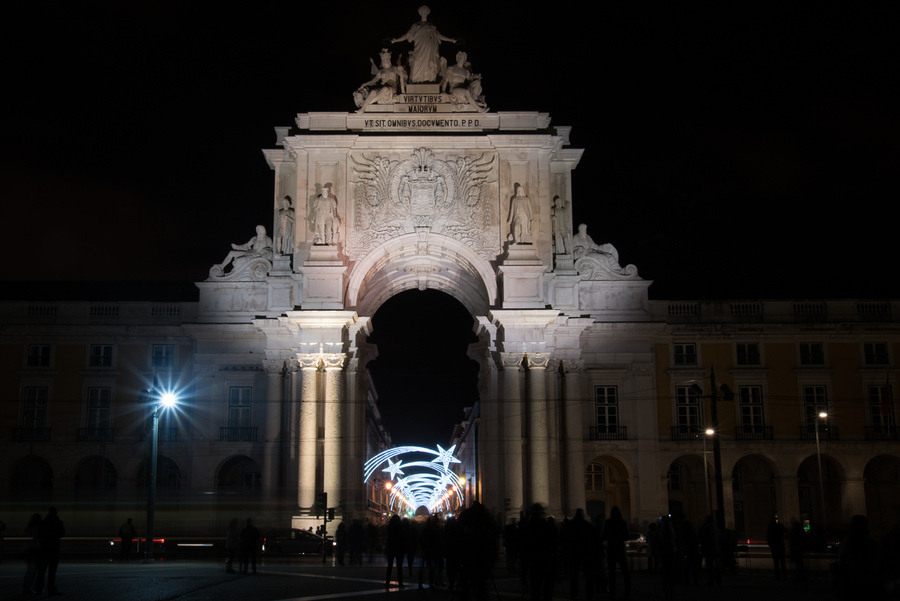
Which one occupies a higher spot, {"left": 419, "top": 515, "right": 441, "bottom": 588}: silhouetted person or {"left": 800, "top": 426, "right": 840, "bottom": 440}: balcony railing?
{"left": 800, "top": 426, "right": 840, "bottom": 440}: balcony railing

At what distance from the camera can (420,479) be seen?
80750 mm

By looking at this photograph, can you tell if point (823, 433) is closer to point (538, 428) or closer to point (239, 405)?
point (538, 428)

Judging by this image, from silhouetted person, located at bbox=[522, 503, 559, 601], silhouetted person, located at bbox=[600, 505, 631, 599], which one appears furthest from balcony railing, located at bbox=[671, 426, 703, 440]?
silhouetted person, located at bbox=[522, 503, 559, 601]

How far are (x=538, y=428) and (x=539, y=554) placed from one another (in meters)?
24.3

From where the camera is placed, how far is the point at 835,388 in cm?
4647

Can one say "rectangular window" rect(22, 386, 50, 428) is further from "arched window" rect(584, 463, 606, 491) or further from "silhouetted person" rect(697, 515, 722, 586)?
"silhouetted person" rect(697, 515, 722, 586)

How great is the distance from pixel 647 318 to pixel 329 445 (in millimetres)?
15590

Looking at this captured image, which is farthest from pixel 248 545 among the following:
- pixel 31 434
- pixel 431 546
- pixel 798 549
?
pixel 31 434

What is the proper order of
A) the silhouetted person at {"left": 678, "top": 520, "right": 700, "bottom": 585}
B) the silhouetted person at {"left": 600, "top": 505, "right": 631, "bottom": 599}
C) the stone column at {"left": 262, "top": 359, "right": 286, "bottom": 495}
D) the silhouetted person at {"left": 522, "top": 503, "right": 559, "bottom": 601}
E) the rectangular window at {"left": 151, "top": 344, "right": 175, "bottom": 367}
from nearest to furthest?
the silhouetted person at {"left": 522, "top": 503, "right": 559, "bottom": 601}
the silhouetted person at {"left": 600, "top": 505, "right": 631, "bottom": 599}
the silhouetted person at {"left": 678, "top": 520, "right": 700, "bottom": 585}
the stone column at {"left": 262, "top": 359, "right": 286, "bottom": 495}
the rectangular window at {"left": 151, "top": 344, "right": 175, "bottom": 367}

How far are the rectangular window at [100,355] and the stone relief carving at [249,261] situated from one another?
640 centimetres

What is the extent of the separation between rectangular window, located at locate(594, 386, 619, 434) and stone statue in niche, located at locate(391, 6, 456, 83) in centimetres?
1625

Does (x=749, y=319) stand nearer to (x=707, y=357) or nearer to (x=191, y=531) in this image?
(x=707, y=357)

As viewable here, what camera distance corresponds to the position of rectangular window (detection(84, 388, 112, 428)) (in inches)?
1785

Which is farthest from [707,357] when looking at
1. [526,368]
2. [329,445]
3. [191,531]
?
[191,531]
